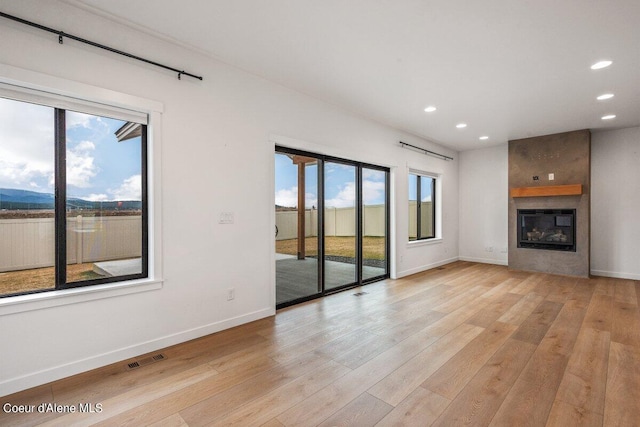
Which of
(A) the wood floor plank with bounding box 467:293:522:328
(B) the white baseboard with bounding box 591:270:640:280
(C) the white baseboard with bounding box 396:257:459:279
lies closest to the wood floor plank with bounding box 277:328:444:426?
(A) the wood floor plank with bounding box 467:293:522:328

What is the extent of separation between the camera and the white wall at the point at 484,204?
23.0ft

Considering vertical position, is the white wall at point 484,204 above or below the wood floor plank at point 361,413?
above

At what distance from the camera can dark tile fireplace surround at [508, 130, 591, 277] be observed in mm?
5660

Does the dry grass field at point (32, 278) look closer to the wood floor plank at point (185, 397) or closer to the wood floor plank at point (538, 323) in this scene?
the wood floor plank at point (185, 397)

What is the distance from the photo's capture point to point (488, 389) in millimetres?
2129

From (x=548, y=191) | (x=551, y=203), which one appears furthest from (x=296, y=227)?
(x=551, y=203)

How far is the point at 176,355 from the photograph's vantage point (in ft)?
8.65

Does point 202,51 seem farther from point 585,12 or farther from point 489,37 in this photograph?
point 585,12

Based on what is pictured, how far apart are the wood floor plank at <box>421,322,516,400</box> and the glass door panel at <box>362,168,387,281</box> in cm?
231

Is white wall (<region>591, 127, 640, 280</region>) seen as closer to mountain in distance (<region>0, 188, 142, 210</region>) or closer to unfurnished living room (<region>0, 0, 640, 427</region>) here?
unfurnished living room (<region>0, 0, 640, 427</region>)

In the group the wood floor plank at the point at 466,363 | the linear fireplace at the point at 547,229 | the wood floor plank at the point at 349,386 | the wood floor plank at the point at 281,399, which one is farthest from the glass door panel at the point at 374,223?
the linear fireplace at the point at 547,229

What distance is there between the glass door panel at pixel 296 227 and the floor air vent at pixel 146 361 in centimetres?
153

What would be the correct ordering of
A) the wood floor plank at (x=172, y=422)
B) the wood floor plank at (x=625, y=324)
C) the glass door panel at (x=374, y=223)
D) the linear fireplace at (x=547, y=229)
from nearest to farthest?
the wood floor plank at (x=172, y=422) < the wood floor plank at (x=625, y=324) < the glass door panel at (x=374, y=223) < the linear fireplace at (x=547, y=229)

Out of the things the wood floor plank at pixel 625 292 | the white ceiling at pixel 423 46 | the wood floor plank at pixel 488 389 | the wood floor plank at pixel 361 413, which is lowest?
the wood floor plank at pixel 488 389
